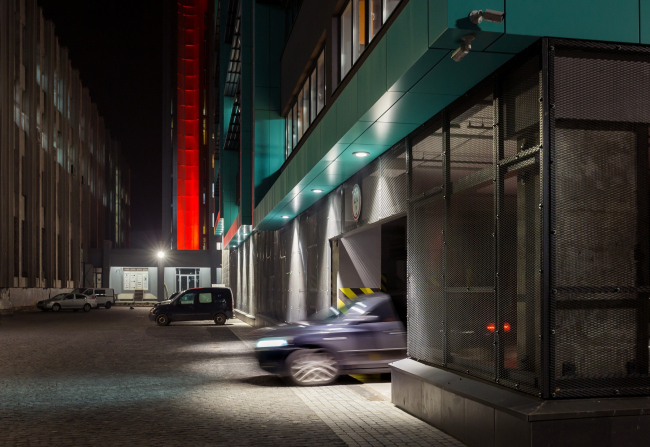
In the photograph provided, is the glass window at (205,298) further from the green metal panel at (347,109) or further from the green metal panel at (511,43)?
Result: the green metal panel at (511,43)

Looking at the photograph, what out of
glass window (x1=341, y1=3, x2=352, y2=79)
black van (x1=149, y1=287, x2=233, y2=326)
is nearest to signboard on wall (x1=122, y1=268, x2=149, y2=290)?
black van (x1=149, y1=287, x2=233, y2=326)

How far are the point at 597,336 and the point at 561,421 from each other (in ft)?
3.20

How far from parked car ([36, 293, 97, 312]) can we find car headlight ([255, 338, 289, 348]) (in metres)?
39.9

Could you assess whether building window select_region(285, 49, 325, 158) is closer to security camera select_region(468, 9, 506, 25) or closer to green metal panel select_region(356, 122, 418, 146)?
green metal panel select_region(356, 122, 418, 146)

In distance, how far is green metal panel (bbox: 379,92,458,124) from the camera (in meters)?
8.20

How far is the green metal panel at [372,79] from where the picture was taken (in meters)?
8.10

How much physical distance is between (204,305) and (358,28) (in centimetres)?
1956

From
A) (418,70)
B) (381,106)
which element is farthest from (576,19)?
(381,106)

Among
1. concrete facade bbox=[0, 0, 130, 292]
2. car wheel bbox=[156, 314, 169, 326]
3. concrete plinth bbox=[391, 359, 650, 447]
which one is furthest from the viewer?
concrete facade bbox=[0, 0, 130, 292]

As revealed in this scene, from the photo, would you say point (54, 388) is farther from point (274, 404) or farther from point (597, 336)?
point (597, 336)

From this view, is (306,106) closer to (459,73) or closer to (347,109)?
(347,109)

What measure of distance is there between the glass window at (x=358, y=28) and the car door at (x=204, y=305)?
19.0 m

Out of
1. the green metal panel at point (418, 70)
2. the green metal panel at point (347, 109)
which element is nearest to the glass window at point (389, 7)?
the green metal panel at point (347, 109)

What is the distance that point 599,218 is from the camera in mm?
6586
